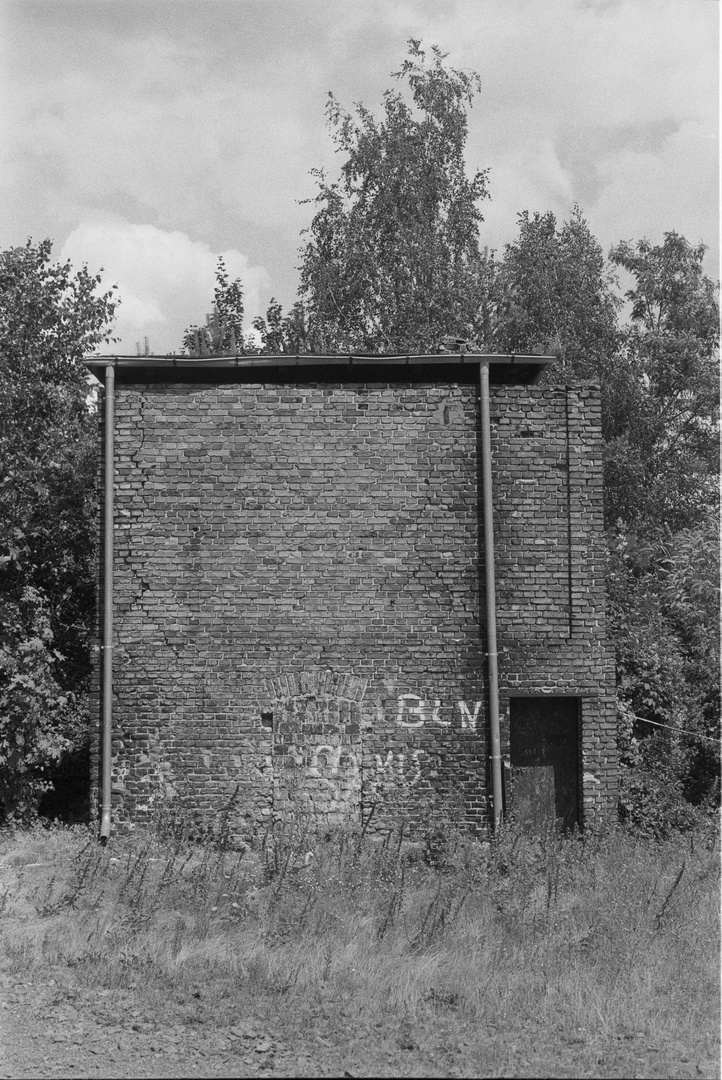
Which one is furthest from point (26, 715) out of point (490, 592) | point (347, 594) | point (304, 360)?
point (490, 592)

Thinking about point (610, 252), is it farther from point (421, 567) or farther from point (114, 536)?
point (114, 536)

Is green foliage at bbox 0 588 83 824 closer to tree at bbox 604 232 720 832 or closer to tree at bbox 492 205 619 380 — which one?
tree at bbox 604 232 720 832

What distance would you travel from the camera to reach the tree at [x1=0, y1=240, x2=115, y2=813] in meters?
12.9

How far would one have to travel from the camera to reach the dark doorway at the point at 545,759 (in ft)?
37.3

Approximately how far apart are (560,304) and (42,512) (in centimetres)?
1369

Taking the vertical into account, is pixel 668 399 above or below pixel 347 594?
above

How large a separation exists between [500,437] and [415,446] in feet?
3.30

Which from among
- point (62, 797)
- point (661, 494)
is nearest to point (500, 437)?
point (62, 797)

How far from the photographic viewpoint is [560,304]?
924 inches

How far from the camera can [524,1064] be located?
6.12m

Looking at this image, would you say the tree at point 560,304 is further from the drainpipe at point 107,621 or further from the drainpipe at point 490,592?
the drainpipe at point 107,621

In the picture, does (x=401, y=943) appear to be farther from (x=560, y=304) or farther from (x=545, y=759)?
(x=560, y=304)

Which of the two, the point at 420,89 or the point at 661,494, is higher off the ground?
the point at 420,89

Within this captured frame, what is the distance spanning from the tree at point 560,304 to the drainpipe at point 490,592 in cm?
1136
